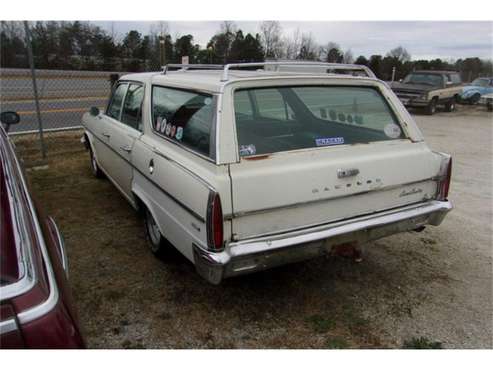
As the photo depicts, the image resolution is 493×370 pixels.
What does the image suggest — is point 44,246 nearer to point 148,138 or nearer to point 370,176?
point 148,138

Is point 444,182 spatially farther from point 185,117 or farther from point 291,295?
point 185,117

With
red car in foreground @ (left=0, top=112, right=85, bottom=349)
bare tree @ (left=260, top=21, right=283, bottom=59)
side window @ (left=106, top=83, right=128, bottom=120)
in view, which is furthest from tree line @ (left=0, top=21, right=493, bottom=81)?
A: red car in foreground @ (left=0, top=112, right=85, bottom=349)

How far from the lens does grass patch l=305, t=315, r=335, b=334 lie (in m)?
2.67

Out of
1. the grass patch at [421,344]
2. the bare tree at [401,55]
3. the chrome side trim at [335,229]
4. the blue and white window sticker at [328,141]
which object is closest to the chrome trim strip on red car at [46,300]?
the chrome side trim at [335,229]

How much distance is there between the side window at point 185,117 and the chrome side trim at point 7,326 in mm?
1449

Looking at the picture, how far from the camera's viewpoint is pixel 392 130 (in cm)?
315

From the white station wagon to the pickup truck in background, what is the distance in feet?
46.4

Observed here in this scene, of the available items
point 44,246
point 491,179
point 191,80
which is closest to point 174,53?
point 491,179

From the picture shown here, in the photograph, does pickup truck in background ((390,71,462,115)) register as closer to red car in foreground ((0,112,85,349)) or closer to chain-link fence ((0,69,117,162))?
chain-link fence ((0,69,117,162))

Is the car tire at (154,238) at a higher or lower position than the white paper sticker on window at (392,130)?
lower

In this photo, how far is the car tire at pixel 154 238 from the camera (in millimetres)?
3400

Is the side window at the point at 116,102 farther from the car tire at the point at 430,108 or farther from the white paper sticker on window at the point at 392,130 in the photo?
the car tire at the point at 430,108

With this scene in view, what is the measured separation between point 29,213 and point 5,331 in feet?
2.52

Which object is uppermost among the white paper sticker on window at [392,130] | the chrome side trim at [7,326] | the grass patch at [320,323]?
the white paper sticker on window at [392,130]
